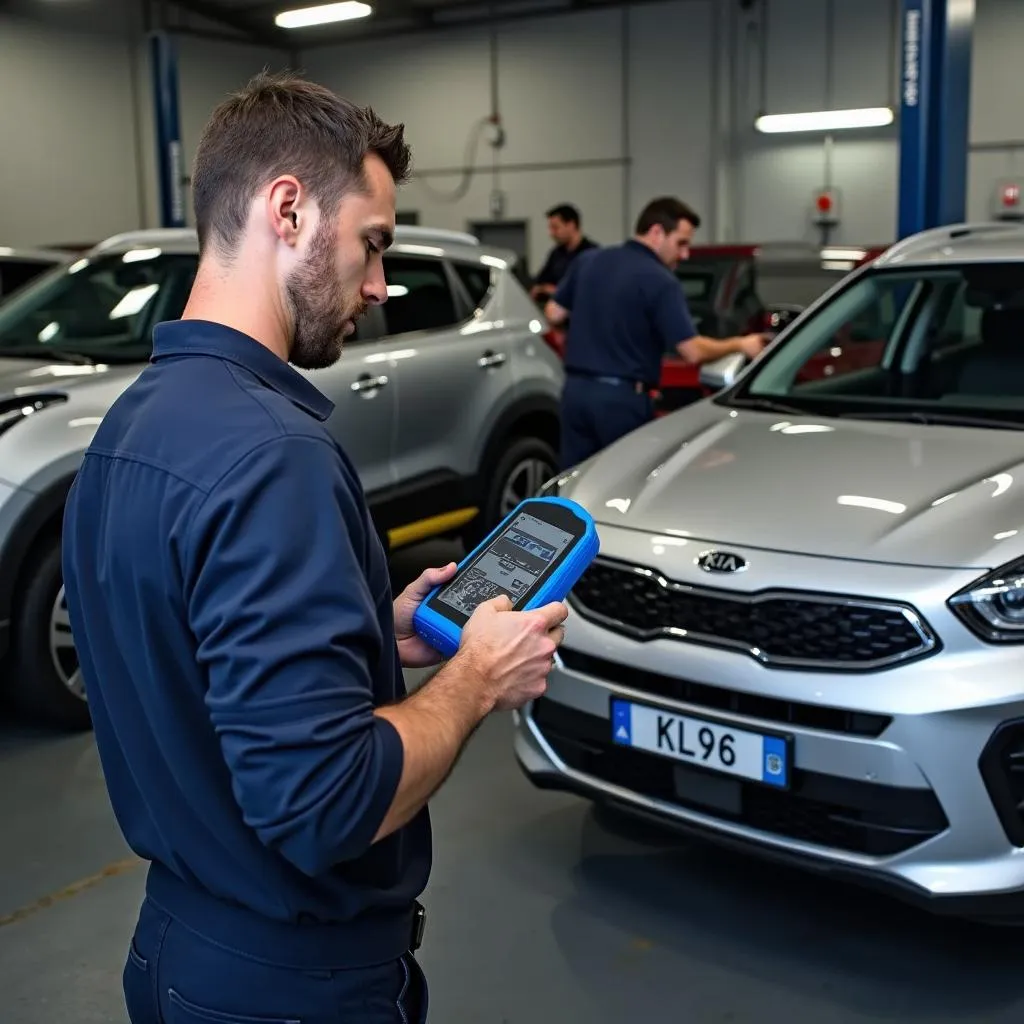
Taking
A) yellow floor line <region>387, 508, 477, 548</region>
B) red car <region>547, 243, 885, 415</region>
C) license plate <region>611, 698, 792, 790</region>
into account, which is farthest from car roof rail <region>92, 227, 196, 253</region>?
red car <region>547, 243, 885, 415</region>

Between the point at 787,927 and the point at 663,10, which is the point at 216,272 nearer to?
the point at 787,927

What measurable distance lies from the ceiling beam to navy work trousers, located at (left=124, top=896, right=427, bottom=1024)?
14.9 meters

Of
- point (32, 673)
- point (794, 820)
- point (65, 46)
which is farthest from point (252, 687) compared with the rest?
point (65, 46)

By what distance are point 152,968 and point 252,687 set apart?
432 millimetres

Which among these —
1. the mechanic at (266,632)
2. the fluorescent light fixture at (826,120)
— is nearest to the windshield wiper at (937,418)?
the mechanic at (266,632)

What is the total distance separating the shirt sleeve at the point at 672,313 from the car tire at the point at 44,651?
8.05 ft

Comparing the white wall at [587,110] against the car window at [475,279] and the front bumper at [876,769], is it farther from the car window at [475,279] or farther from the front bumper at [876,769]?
the front bumper at [876,769]

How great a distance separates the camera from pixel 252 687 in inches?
41.1

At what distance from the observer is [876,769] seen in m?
2.30

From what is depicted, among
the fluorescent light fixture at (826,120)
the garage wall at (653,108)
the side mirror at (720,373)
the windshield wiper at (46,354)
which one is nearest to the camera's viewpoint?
the side mirror at (720,373)

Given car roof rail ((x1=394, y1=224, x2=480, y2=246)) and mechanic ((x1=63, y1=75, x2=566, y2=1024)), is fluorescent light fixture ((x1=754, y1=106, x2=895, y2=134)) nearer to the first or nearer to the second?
car roof rail ((x1=394, y1=224, x2=480, y2=246))

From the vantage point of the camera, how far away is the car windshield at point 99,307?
4512 mm

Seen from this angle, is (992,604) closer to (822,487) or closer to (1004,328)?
(822,487)

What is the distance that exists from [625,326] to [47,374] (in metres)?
2.20
